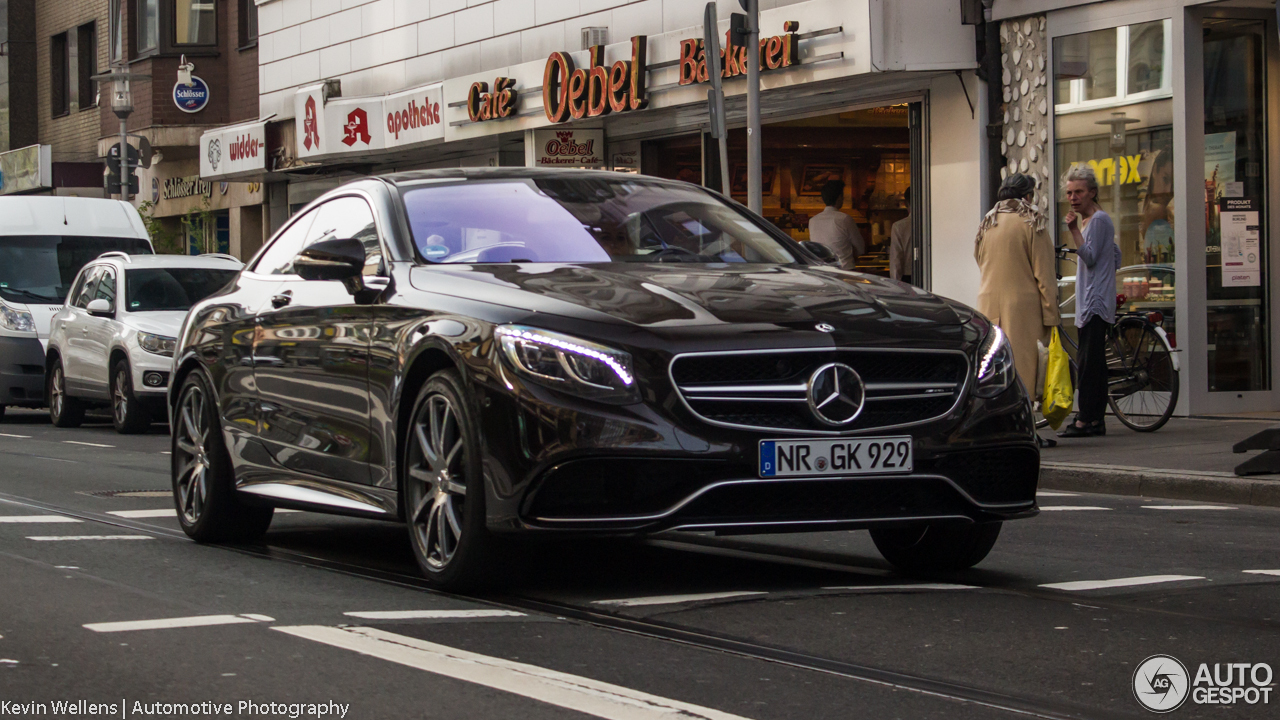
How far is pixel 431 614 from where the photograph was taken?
5.94 m

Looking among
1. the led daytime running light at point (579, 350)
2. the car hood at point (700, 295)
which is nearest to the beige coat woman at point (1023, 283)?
the car hood at point (700, 295)

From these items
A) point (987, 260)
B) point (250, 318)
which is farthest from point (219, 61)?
point (250, 318)

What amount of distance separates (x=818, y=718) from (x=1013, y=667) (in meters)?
0.82

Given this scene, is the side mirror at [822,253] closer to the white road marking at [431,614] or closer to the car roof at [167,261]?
the white road marking at [431,614]

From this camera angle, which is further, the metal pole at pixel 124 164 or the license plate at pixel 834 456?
the metal pole at pixel 124 164

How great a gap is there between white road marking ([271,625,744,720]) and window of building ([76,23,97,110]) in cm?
3833

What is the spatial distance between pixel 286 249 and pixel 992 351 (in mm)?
3318

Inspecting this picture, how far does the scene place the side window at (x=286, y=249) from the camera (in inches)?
320

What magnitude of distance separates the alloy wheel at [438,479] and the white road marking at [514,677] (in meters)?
0.72

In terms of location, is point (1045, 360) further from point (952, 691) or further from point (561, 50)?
point (561, 50)

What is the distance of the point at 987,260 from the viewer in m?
12.8

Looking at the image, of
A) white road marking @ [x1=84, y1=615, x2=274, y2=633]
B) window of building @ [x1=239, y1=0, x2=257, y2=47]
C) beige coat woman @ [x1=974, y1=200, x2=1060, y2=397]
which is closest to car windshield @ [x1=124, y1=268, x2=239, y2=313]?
beige coat woman @ [x1=974, y1=200, x2=1060, y2=397]

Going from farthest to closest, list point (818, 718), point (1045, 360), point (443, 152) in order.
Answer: point (443, 152) < point (1045, 360) < point (818, 718)

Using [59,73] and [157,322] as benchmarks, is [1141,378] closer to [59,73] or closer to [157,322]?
[157,322]
